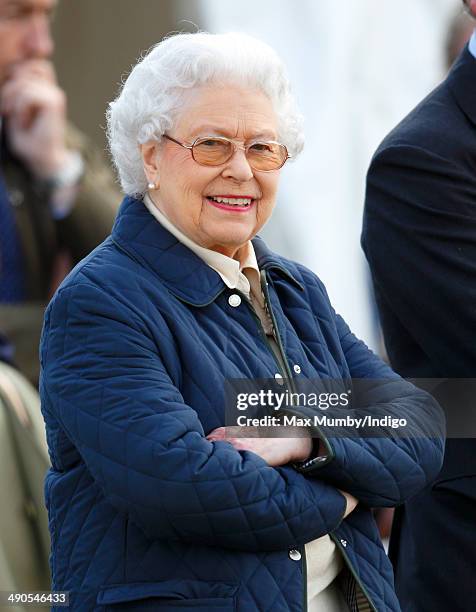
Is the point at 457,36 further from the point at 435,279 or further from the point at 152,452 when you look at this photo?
the point at 152,452

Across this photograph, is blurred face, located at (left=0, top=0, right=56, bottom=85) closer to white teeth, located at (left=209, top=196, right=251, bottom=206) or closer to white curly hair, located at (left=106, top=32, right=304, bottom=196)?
white curly hair, located at (left=106, top=32, right=304, bottom=196)

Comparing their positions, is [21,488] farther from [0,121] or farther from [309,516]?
[0,121]

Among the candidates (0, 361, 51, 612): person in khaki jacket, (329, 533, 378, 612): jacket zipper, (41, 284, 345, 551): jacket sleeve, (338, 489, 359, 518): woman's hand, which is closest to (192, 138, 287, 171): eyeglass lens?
(41, 284, 345, 551): jacket sleeve

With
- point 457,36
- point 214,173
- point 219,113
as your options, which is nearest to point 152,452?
point 214,173

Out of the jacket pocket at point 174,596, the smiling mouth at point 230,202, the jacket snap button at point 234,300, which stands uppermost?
the smiling mouth at point 230,202

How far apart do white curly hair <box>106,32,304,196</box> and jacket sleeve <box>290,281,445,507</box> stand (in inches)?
21.9

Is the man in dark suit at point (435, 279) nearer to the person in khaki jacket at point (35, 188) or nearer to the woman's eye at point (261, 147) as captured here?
the woman's eye at point (261, 147)

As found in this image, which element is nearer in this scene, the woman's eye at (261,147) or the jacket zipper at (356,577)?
the jacket zipper at (356,577)

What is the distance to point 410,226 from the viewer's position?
3.25 m

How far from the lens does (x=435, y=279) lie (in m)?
3.21

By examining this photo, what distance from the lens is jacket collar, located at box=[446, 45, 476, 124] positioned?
338 cm

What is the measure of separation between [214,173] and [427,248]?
0.67 meters

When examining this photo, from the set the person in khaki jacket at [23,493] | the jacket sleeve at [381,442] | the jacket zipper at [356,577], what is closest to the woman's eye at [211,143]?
the jacket sleeve at [381,442]

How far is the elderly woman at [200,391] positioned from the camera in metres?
2.53
